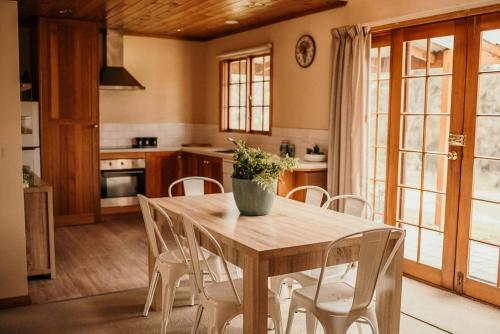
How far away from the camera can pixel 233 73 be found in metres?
7.47

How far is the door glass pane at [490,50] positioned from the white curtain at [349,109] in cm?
109

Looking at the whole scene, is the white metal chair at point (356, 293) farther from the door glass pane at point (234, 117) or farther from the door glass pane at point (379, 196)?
the door glass pane at point (234, 117)

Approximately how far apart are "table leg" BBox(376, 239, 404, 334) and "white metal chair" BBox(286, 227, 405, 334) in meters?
0.07

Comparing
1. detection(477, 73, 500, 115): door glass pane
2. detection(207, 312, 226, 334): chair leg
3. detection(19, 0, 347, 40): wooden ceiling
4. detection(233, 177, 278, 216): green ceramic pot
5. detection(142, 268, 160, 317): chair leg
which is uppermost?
detection(19, 0, 347, 40): wooden ceiling

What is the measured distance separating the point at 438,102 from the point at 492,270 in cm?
137

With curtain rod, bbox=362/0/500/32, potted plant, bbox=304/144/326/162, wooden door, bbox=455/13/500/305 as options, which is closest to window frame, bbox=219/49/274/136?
potted plant, bbox=304/144/326/162

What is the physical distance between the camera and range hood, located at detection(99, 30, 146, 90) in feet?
23.1

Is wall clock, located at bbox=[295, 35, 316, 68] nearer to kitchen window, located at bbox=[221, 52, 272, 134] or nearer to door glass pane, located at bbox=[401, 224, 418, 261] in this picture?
kitchen window, located at bbox=[221, 52, 272, 134]

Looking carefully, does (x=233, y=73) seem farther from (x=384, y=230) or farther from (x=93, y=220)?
(x=384, y=230)

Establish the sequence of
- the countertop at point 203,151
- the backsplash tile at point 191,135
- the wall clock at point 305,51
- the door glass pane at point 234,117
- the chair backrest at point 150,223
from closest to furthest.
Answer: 1. the chair backrest at point 150,223
2. the countertop at point 203,151
3. the wall clock at point 305,51
4. the backsplash tile at point 191,135
5. the door glass pane at point 234,117

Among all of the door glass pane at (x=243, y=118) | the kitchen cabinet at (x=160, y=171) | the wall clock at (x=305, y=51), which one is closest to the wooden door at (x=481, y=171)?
the wall clock at (x=305, y=51)

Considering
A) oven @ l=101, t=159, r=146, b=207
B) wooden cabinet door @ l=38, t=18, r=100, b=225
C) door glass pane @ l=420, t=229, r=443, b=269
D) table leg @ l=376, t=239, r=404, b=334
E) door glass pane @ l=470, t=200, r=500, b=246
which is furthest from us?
oven @ l=101, t=159, r=146, b=207

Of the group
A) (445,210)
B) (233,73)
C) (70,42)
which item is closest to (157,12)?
(70,42)

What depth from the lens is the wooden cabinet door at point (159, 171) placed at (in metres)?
7.19
